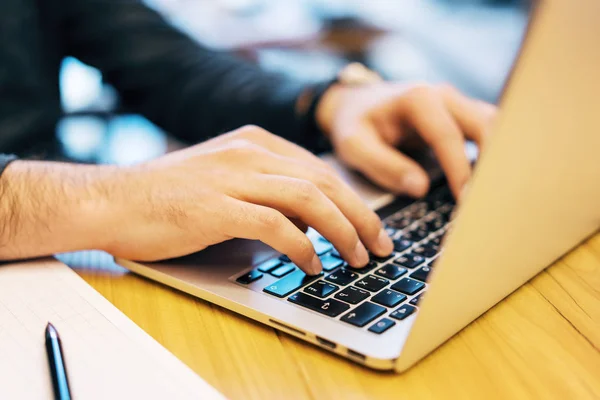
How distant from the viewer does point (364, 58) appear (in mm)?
1350

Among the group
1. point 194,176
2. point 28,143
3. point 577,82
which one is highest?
point 577,82

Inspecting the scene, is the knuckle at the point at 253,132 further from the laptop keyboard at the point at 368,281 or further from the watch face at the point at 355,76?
the watch face at the point at 355,76

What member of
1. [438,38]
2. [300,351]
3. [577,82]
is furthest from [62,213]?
[438,38]

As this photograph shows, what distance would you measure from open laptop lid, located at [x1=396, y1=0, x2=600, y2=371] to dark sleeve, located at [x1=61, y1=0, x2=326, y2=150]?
55 cm

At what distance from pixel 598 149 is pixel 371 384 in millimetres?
241

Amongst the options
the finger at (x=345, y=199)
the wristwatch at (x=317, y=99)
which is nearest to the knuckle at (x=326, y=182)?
the finger at (x=345, y=199)

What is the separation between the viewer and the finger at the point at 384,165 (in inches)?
25.3

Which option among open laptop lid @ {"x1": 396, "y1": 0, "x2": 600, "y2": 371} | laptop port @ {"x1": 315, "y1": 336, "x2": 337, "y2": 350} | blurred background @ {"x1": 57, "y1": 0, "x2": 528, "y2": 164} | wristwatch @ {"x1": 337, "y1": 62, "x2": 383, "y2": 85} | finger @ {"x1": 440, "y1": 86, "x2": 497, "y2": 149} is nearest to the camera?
open laptop lid @ {"x1": 396, "y1": 0, "x2": 600, "y2": 371}

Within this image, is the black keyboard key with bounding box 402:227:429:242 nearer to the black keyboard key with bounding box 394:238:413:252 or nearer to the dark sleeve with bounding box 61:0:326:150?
the black keyboard key with bounding box 394:238:413:252

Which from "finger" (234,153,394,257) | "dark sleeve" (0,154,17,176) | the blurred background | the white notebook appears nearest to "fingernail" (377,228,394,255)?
"finger" (234,153,394,257)

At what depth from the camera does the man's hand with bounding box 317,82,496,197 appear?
65 cm

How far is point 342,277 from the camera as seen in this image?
0.46m

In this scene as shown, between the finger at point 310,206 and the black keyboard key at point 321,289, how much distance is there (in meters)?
0.04

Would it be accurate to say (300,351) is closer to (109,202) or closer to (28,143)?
(109,202)
